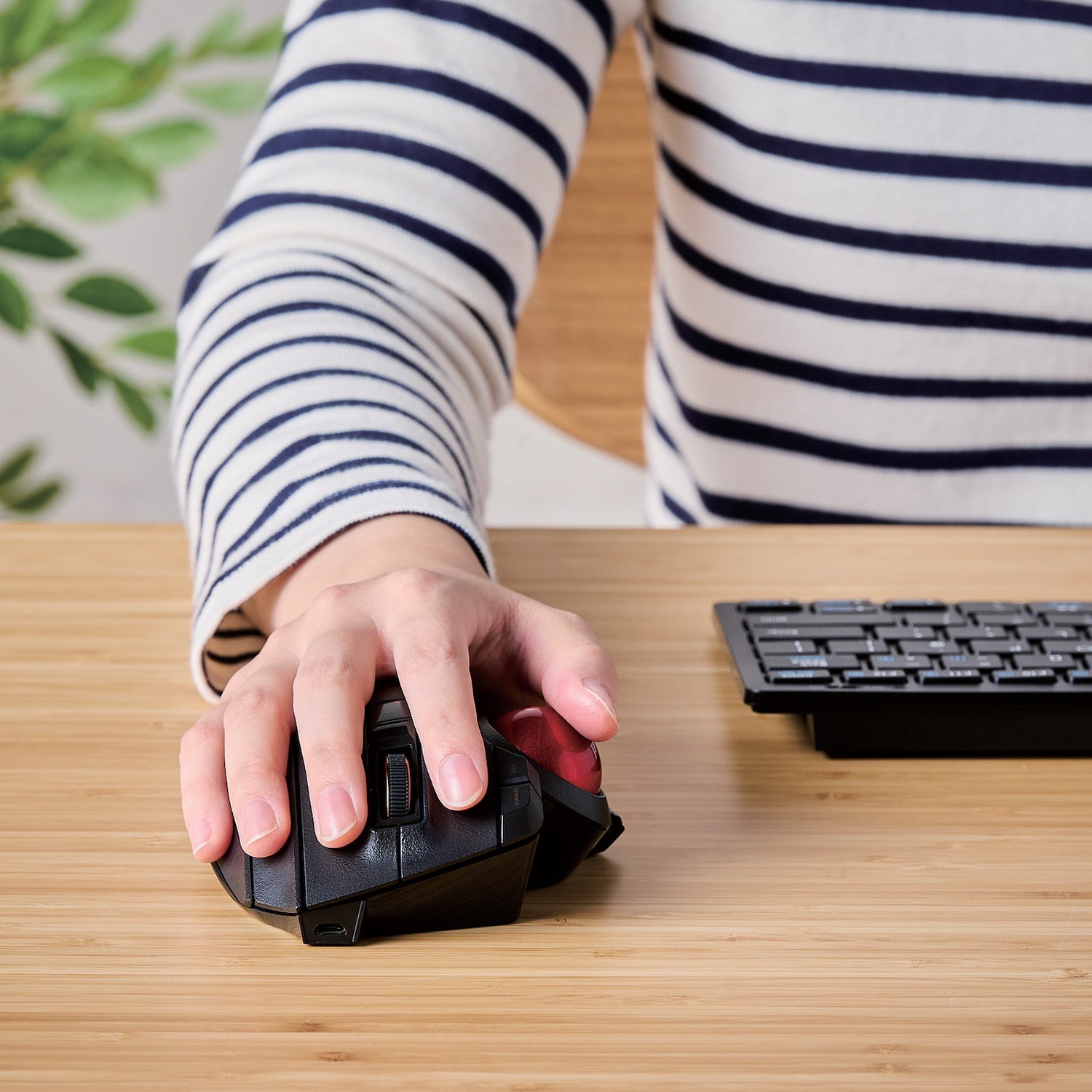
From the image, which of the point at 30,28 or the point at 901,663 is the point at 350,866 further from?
the point at 30,28

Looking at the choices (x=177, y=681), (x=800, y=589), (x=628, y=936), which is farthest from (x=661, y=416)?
(x=628, y=936)

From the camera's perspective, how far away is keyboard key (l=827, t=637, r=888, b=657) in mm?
396

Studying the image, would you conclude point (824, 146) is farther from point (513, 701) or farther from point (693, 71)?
point (513, 701)

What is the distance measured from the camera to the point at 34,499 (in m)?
1.73

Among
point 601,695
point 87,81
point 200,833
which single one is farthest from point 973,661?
point 87,81

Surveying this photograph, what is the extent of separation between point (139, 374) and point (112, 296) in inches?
7.9

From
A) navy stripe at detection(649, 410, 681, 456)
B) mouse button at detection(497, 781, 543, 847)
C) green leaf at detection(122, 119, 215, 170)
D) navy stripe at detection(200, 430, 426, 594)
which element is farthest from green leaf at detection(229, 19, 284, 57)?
mouse button at detection(497, 781, 543, 847)

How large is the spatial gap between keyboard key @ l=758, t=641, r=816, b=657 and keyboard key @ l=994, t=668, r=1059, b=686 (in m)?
0.06

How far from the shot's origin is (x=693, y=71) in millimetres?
713

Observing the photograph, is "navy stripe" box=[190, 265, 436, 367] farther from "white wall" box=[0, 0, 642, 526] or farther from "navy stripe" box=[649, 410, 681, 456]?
"white wall" box=[0, 0, 642, 526]

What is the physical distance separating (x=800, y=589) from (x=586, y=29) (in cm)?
35

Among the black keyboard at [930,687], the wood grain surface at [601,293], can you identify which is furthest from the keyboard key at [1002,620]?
the wood grain surface at [601,293]

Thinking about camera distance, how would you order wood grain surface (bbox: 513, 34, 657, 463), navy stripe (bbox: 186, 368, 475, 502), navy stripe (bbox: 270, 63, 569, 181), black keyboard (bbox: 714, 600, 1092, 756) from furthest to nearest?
wood grain surface (bbox: 513, 34, 657, 463) → navy stripe (bbox: 270, 63, 569, 181) → navy stripe (bbox: 186, 368, 475, 502) → black keyboard (bbox: 714, 600, 1092, 756)

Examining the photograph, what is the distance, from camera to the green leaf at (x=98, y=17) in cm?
154
